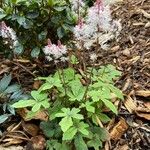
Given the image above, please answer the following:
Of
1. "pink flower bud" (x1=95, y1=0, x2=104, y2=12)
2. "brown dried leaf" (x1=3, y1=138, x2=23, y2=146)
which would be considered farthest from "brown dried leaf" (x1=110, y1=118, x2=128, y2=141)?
"pink flower bud" (x1=95, y1=0, x2=104, y2=12)

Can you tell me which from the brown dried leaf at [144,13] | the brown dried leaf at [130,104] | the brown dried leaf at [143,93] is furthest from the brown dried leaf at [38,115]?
the brown dried leaf at [144,13]

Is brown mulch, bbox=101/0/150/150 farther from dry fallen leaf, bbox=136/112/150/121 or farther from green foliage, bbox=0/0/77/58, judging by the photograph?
green foliage, bbox=0/0/77/58

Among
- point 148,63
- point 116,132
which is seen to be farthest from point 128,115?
point 148,63

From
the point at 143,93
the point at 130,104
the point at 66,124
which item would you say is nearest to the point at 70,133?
the point at 66,124

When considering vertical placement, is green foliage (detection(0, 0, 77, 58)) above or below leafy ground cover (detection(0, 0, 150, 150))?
above

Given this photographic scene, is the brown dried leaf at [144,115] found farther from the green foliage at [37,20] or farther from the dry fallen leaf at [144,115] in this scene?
the green foliage at [37,20]

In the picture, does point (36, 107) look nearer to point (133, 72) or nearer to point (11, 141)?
point (11, 141)
